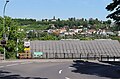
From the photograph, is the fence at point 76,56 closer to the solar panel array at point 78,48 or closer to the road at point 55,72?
the solar panel array at point 78,48

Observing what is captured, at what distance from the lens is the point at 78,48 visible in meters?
65.8

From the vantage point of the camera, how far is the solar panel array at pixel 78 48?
204ft

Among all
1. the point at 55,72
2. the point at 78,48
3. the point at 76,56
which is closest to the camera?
the point at 55,72

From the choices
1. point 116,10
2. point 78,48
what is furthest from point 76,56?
point 116,10

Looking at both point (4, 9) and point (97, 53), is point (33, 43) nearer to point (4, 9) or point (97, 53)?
point (97, 53)

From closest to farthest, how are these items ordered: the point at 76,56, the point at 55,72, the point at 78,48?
1. the point at 55,72
2. the point at 76,56
3. the point at 78,48

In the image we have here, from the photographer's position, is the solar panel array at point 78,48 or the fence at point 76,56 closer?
the fence at point 76,56

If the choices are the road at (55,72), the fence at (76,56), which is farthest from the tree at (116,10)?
the fence at (76,56)

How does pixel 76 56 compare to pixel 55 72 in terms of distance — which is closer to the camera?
pixel 55 72

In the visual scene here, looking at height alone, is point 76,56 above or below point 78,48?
below

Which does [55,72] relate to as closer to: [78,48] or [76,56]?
[76,56]

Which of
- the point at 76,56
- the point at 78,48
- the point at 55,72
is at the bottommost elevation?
the point at 55,72

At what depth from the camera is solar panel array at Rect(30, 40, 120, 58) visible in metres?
62.1

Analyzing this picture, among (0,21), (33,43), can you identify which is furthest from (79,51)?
(0,21)
